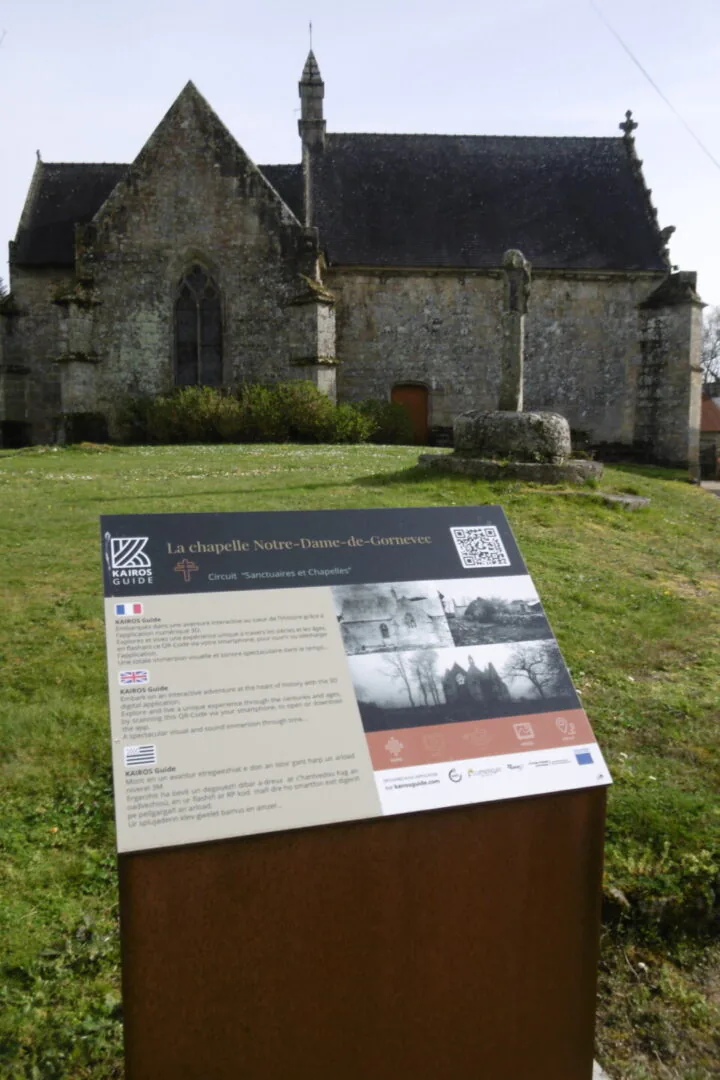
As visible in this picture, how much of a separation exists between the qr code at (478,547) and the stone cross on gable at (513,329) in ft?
31.8

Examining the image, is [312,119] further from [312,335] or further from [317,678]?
[317,678]

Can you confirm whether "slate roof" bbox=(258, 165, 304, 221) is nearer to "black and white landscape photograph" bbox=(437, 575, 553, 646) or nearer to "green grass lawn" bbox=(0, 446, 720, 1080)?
"green grass lawn" bbox=(0, 446, 720, 1080)

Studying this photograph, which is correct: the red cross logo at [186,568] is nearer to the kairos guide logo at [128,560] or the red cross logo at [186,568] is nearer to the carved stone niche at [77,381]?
the kairos guide logo at [128,560]

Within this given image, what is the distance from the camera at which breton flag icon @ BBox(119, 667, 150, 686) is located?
2396 mm

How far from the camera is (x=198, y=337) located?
2177 centimetres

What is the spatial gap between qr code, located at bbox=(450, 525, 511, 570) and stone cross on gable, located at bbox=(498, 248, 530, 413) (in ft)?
31.8

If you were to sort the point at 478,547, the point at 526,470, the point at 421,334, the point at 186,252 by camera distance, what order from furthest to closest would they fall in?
1. the point at 421,334
2. the point at 186,252
3. the point at 526,470
4. the point at 478,547

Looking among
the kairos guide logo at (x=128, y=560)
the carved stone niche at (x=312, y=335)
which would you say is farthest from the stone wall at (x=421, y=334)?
the kairos guide logo at (x=128, y=560)

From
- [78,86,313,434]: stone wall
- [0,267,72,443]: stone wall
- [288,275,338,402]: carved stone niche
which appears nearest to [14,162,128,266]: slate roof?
[0,267,72,443]: stone wall

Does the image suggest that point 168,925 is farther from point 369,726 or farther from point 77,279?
point 77,279

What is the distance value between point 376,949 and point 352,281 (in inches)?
885

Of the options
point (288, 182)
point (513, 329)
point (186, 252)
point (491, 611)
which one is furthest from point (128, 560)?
point (288, 182)

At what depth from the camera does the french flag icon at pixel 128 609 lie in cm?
251

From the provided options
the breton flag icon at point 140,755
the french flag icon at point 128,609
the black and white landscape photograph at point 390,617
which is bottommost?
the breton flag icon at point 140,755
